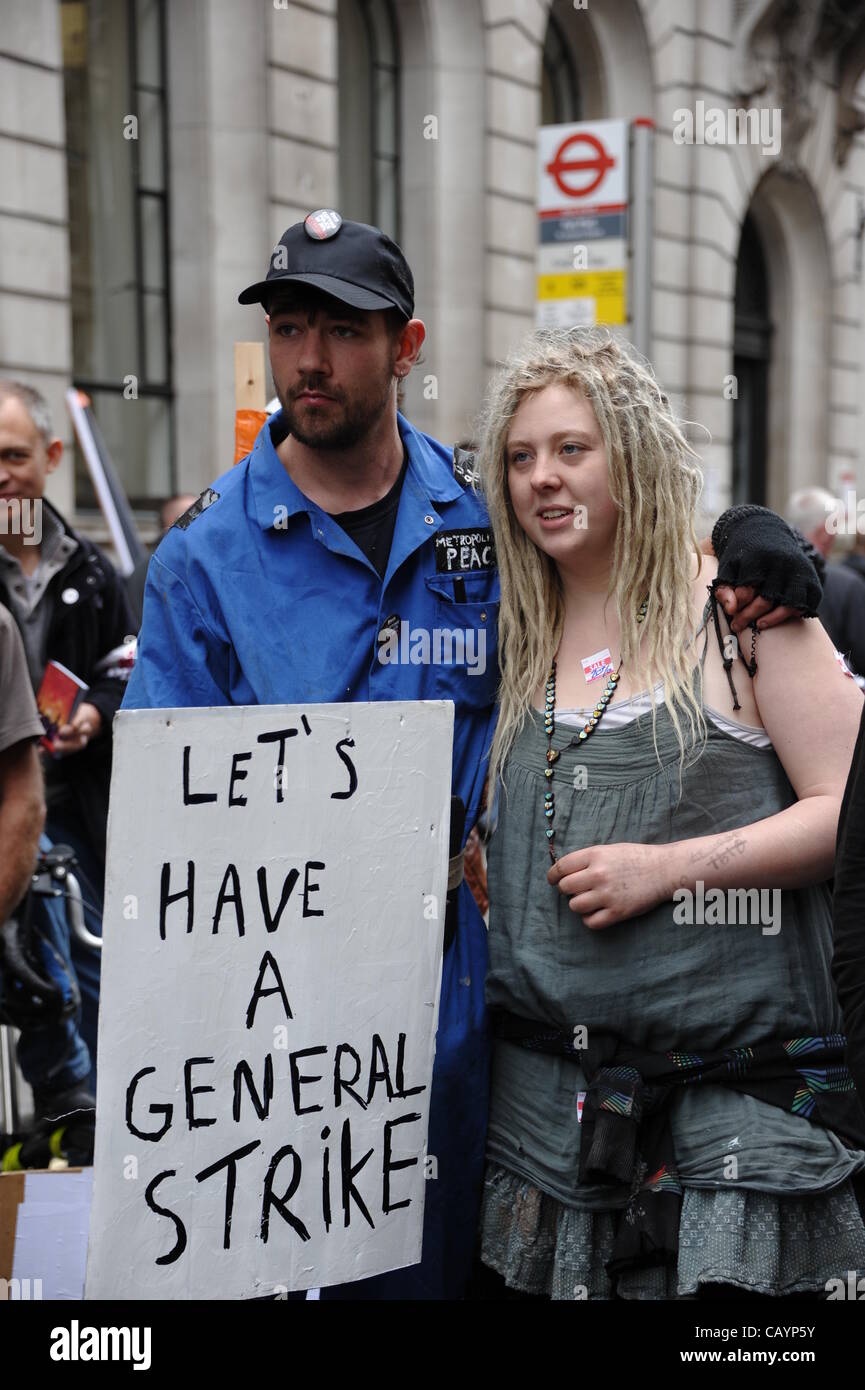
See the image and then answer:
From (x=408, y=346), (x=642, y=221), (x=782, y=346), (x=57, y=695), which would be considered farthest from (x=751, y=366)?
(x=408, y=346)

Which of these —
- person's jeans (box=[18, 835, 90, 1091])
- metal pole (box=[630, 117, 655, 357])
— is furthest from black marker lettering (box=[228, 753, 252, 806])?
metal pole (box=[630, 117, 655, 357])

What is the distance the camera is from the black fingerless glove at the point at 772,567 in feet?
7.29

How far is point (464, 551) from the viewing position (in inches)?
103

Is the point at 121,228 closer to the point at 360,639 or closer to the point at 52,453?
the point at 52,453

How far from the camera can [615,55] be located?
14227 millimetres

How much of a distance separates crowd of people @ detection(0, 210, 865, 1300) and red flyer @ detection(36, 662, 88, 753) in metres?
1.71

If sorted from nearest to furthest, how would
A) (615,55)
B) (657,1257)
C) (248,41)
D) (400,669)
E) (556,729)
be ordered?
(657,1257) → (556,729) → (400,669) → (248,41) → (615,55)

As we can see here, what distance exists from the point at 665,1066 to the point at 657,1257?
276mm

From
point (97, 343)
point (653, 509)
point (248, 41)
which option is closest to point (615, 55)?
point (248, 41)

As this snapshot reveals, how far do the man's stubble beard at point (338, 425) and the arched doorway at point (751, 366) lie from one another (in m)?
16.0

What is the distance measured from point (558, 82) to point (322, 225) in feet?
42.9

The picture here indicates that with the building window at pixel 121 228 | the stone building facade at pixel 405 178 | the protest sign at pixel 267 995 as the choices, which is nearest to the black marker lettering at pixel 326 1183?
the protest sign at pixel 267 995

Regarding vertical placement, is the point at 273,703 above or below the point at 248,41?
below

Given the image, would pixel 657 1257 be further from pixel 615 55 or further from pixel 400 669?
pixel 615 55
